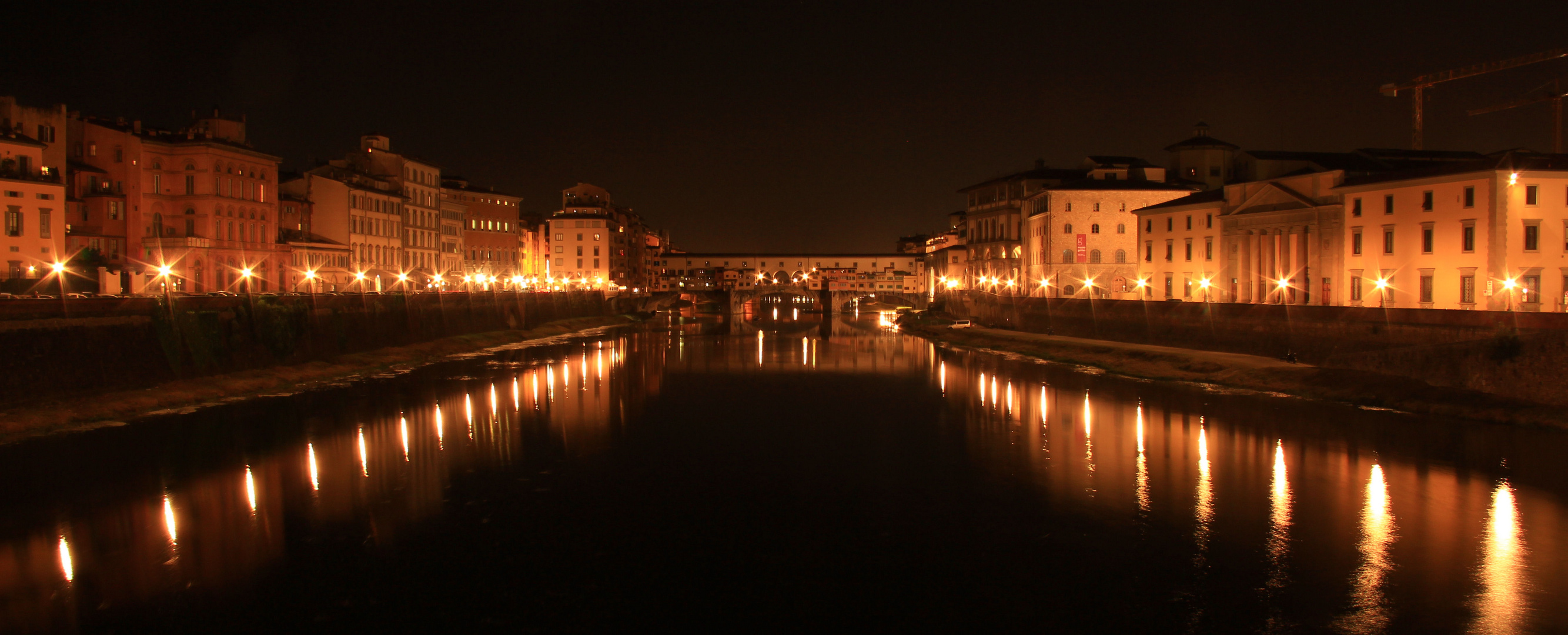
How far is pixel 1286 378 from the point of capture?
93.6 ft

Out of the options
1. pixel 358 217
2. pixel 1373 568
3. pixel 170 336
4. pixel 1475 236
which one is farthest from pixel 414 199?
pixel 1373 568

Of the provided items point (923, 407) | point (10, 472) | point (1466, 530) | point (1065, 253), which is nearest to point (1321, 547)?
point (1466, 530)

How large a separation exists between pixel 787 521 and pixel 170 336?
20.6 m

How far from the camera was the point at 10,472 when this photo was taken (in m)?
17.3

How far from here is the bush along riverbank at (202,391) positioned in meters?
21.0

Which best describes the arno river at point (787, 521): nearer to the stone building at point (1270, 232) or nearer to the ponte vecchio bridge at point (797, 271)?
the stone building at point (1270, 232)

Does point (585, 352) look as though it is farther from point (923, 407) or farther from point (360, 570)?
point (360, 570)

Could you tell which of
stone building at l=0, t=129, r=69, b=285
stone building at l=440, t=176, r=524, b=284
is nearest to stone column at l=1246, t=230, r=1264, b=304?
stone building at l=0, t=129, r=69, b=285

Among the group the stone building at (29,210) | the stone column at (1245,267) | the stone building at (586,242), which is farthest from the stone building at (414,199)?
the stone column at (1245,267)

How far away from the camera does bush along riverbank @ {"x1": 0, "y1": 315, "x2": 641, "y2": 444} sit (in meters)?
21.0

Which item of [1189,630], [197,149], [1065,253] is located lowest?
[1189,630]

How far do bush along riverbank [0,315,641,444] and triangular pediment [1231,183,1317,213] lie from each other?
36.4 metres

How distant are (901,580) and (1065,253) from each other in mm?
47279

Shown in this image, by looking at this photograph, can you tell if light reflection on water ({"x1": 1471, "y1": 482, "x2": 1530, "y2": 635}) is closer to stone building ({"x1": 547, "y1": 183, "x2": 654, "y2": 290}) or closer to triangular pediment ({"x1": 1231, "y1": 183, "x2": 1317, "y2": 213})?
triangular pediment ({"x1": 1231, "y1": 183, "x2": 1317, "y2": 213})
